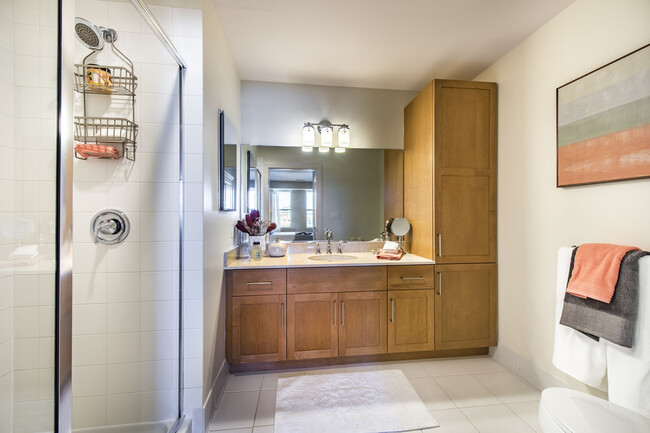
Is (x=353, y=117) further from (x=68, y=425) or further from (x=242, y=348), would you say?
(x=68, y=425)

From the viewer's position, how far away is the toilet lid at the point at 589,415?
36.7 inches

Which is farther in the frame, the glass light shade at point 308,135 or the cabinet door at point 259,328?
the glass light shade at point 308,135

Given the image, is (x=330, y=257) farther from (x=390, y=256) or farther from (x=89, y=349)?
(x=89, y=349)

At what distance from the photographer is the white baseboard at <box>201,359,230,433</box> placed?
146 cm

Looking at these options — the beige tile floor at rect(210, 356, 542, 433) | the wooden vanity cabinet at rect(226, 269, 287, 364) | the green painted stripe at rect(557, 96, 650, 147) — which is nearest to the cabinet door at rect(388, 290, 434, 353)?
the beige tile floor at rect(210, 356, 542, 433)

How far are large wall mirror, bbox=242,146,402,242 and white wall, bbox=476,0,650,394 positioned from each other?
98 cm

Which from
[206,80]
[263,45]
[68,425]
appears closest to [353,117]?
[263,45]

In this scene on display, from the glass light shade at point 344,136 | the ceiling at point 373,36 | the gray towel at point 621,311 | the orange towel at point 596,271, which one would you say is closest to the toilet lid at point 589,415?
the gray towel at point 621,311

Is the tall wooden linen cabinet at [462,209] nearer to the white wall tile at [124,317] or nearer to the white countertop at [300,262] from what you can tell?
the white countertop at [300,262]

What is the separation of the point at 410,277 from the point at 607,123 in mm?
1472

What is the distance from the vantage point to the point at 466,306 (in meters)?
2.12

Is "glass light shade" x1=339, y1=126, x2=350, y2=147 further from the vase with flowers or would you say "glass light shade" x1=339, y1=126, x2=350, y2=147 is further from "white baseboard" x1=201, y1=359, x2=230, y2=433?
"white baseboard" x1=201, y1=359, x2=230, y2=433

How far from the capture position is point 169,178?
143 centimetres

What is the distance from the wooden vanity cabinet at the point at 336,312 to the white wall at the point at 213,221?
50 cm
